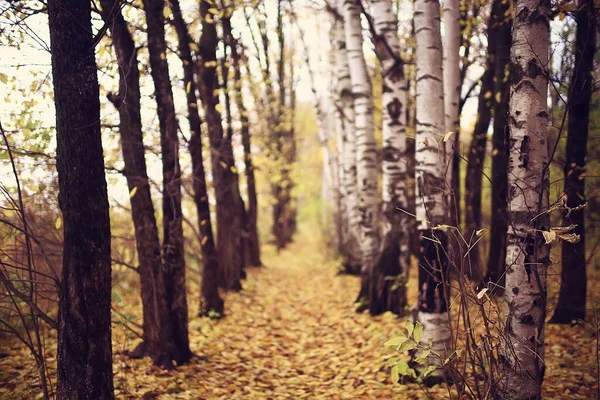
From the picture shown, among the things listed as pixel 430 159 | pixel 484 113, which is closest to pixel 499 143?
pixel 484 113

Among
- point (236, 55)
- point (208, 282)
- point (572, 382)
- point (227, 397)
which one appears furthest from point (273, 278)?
point (572, 382)

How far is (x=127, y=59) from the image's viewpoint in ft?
16.3

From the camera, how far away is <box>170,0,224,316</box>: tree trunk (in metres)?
6.84

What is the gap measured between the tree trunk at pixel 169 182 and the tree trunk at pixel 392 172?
3.26 meters

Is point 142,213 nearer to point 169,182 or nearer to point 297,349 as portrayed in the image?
point 169,182

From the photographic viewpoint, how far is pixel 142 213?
5.02m

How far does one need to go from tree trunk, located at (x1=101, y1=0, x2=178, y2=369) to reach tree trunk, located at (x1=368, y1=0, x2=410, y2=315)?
138 inches

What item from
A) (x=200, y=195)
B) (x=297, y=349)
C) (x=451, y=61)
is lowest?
(x=297, y=349)

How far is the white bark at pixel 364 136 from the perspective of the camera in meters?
8.02

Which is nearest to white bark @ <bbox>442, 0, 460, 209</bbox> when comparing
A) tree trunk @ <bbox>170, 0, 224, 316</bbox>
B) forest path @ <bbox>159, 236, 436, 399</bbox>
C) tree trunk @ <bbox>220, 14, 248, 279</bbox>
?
forest path @ <bbox>159, 236, 436, 399</bbox>

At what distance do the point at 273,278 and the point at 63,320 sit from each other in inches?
365

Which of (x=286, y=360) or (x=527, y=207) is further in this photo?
(x=286, y=360)

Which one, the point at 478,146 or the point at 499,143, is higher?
the point at 478,146

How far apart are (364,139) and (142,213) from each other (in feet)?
15.0
